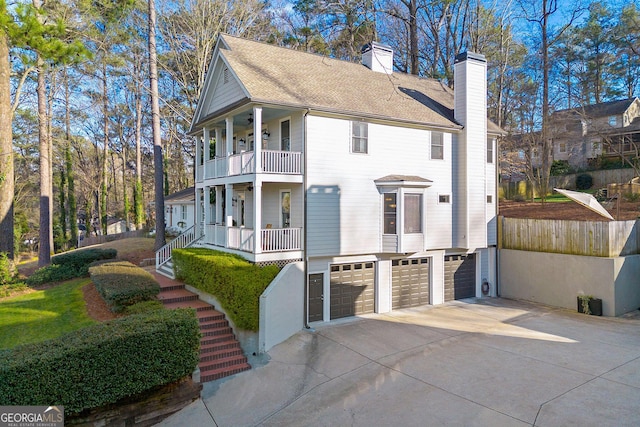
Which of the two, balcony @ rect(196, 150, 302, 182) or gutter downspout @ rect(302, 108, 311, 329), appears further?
gutter downspout @ rect(302, 108, 311, 329)

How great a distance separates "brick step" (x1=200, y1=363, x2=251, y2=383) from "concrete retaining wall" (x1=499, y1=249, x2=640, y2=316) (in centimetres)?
1216

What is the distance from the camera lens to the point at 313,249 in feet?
41.8

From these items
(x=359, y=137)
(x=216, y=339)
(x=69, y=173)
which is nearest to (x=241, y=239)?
(x=216, y=339)

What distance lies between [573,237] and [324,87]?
11.1m

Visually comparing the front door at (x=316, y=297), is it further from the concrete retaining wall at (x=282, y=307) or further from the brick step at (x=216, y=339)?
the brick step at (x=216, y=339)

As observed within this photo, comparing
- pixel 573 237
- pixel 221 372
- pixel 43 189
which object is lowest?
pixel 221 372

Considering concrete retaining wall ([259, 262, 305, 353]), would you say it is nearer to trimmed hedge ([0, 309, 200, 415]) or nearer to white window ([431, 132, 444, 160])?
trimmed hedge ([0, 309, 200, 415])

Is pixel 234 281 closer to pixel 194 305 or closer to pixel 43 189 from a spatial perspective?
pixel 194 305

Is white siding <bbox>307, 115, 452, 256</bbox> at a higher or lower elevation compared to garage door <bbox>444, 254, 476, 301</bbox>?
higher

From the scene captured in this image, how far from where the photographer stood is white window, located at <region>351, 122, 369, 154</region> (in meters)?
13.7

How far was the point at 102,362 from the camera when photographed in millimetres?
7148

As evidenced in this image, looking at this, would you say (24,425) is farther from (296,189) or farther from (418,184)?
(418,184)

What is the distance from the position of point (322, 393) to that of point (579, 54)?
35.5 meters

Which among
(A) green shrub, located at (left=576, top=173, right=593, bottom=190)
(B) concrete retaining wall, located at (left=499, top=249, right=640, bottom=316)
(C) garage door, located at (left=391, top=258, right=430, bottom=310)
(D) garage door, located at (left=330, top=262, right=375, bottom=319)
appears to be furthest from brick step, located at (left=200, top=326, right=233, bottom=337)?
(A) green shrub, located at (left=576, top=173, right=593, bottom=190)
